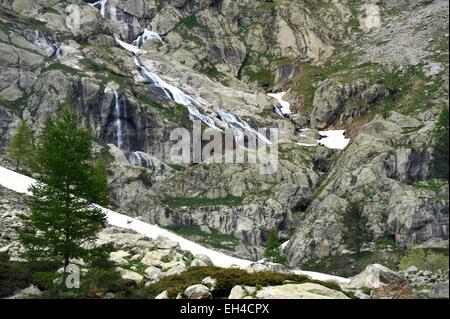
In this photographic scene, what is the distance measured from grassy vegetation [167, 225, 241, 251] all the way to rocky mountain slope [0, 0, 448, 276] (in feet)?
1.98

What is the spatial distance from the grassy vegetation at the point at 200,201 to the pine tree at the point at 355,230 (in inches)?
1262

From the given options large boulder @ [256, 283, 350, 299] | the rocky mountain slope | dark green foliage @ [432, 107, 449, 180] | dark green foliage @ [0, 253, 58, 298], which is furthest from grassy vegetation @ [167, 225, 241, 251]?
dark green foliage @ [432, 107, 449, 180]

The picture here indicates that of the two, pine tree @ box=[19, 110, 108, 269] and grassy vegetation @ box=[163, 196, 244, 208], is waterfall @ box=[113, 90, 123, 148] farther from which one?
pine tree @ box=[19, 110, 108, 269]

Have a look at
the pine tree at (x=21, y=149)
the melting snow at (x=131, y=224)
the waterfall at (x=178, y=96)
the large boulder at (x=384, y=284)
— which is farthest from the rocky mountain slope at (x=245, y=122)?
the large boulder at (x=384, y=284)

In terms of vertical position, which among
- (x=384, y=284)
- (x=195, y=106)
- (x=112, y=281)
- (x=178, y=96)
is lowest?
(x=112, y=281)

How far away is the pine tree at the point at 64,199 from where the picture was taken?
2861 centimetres

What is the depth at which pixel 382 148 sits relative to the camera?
115 metres

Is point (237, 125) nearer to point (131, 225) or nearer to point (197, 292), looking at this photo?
point (131, 225)

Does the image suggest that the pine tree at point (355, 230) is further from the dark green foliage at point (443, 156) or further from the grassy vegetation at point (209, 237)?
the dark green foliage at point (443, 156)

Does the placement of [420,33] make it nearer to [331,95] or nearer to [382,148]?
[331,95]

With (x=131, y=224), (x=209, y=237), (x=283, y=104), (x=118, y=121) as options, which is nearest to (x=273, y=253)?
(x=131, y=224)

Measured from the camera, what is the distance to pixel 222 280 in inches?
877

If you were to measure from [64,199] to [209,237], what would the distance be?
77667 millimetres
